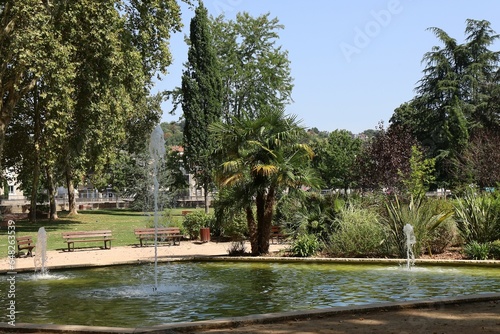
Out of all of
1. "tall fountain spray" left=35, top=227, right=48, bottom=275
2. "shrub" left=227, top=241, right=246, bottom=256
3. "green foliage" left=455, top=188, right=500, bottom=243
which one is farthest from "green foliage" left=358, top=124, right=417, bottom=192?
"tall fountain spray" left=35, top=227, right=48, bottom=275

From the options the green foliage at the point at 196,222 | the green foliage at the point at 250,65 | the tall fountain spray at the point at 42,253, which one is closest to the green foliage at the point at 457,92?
the green foliage at the point at 250,65

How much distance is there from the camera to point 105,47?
3120 centimetres

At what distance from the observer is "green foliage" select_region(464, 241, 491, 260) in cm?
1614

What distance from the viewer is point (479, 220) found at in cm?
1755

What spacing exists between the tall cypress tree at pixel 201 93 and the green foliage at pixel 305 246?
32.7 meters

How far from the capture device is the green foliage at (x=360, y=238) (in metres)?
17.5

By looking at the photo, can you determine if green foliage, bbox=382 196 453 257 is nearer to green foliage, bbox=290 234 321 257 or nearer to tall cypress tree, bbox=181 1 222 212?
green foliage, bbox=290 234 321 257

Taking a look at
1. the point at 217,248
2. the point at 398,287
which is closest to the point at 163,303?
the point at 398,287

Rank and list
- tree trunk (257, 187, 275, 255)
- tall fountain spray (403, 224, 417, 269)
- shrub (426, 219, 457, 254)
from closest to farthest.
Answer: tall fountain spray (403, 224, 417, 269) → shrub (426, 219, 457, 254) → tree trunk (257, 187, 275, 255)

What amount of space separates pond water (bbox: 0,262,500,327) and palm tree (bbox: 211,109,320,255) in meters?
2.37

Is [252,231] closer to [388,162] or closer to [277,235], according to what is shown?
[277,235]

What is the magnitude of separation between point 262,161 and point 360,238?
351cm

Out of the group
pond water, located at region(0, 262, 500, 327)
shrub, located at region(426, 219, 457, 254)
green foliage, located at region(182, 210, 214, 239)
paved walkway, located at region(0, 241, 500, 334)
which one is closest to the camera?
paved walkway, located at region(0, 241, 500, 334)

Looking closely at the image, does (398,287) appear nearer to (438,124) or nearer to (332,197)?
(332,197)
